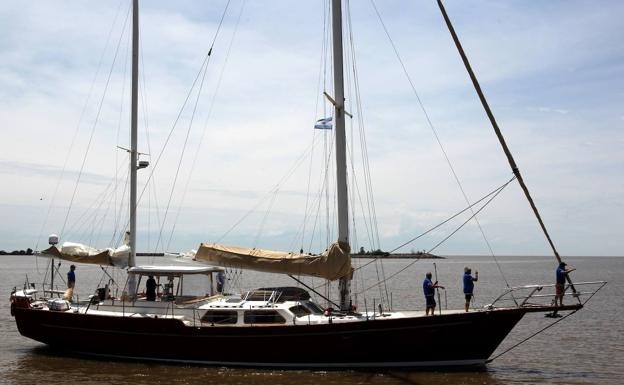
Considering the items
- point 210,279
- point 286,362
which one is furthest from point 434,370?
point 210,279

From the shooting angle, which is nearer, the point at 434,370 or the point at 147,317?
the point at 434,370

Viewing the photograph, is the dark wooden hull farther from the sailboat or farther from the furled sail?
the furled sail

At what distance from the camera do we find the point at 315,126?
2206cm

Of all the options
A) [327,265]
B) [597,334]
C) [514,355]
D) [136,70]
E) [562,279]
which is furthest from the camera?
[597,334]

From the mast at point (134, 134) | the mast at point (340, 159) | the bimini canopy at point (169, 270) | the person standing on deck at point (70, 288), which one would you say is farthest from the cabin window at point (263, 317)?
the person standing on deck at point (70, 288)

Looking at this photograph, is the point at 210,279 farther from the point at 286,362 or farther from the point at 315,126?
the point at 315,126

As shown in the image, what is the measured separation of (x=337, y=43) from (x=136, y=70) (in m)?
9.86

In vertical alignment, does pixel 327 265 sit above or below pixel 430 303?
above

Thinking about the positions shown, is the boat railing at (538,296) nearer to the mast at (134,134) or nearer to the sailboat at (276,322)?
the sailboat at (276,322)

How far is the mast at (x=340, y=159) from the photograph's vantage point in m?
20.5

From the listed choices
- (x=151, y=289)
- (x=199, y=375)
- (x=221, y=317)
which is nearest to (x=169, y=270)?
(x=151, y=289)

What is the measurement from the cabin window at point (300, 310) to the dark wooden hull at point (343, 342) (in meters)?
1.10

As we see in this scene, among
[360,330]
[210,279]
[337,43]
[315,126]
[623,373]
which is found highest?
[337,43]

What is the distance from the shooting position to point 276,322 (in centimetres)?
1989
